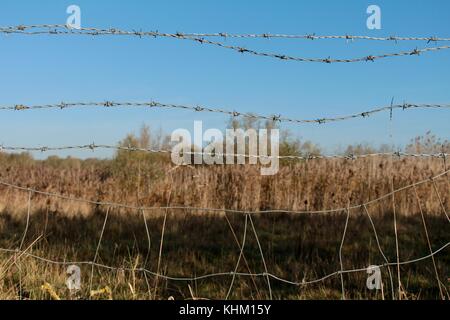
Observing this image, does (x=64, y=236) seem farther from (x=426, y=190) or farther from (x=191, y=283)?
(x=426, y=190)

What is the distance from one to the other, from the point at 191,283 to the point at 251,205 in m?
4.16

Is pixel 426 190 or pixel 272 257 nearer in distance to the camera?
pixel 272 257

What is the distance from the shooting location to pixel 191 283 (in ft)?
15.9

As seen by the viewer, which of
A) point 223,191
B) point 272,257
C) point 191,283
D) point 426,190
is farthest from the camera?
point 223,191

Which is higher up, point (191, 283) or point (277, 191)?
point (277, 191)
